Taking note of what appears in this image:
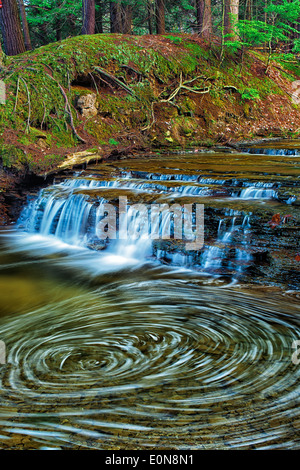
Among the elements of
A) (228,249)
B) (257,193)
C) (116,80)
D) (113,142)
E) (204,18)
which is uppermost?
(204,18)

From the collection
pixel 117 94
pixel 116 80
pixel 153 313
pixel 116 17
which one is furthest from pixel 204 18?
pixel 153 313

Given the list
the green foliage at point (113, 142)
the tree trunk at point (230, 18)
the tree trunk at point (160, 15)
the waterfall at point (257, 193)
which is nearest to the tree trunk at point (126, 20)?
the tree trunk at point (160, 15)

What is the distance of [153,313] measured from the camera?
176 inches

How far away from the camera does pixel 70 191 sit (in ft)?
27.0

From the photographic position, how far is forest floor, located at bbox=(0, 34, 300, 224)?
966 centimetres

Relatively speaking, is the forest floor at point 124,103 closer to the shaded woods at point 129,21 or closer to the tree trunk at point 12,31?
the shaded woods at point 129,21

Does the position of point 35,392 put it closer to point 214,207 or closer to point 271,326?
point 271,326

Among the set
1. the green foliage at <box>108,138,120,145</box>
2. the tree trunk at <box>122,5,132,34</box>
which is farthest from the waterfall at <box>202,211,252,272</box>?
the tree trunk at <box>122,5,132,34</box>

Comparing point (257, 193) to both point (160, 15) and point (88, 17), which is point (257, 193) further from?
point (160, 15)

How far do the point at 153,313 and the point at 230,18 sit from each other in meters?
13.6

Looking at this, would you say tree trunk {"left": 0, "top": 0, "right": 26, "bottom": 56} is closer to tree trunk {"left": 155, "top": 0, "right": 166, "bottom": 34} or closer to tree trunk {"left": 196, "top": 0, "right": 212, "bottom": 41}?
tree trunk {"left": 155, "top": 0, "right": 166, "bottom": 34}

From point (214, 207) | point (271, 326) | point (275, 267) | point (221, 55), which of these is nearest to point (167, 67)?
point (221, 55)

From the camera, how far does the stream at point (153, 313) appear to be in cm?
263

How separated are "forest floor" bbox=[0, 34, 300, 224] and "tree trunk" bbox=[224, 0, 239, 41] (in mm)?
738
